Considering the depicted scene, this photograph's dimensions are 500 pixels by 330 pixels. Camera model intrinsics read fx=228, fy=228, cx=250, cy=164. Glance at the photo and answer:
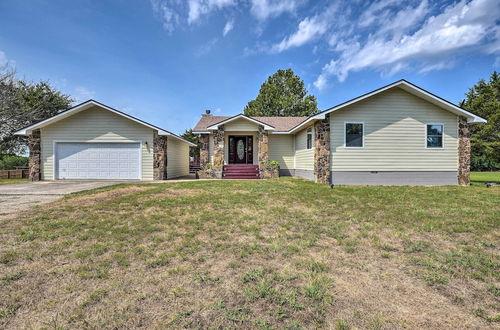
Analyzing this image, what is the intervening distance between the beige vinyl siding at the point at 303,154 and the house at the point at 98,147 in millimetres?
8339

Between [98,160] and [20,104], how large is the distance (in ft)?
57.7

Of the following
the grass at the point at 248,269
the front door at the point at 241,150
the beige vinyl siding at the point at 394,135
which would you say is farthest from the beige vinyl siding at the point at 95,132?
the beige vinyl siding at the point at 394,135

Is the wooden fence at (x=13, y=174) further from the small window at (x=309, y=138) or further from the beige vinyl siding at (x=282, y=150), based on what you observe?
the small window at (x=309, y=138)

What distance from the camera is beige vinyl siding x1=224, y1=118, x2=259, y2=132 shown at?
48.8 ft

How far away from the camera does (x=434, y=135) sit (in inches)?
456

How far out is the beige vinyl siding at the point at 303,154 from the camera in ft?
42.4

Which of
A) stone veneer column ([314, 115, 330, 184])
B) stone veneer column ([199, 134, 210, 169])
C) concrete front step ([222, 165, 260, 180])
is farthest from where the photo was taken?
stone veneer column ([199, 134, 210, 169])

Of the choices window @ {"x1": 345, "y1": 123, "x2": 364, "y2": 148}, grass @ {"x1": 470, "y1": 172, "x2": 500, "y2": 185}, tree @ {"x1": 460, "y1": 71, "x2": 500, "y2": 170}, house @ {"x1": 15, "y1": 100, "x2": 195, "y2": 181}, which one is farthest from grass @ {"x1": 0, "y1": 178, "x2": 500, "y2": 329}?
tree @ {"x1": 460, "y1": 71, "x2": 500, "y2": 170}

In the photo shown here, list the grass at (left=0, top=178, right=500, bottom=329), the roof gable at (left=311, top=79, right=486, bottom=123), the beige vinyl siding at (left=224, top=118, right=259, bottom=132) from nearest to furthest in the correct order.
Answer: the grass at (left=0, top=178, right=500, bottom=329), the roof gable at (left=311, top=79, right=486, bottom=123), the beige vinyl siding at (left=224, top=118, right=259, bottom=132)

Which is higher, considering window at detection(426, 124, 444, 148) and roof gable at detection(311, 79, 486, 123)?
roof gable at detection(311, 79, 486, 123)

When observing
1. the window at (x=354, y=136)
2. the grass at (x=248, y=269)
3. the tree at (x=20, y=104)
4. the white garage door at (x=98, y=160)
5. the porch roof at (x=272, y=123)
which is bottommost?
the grass at (x=248, y=269)

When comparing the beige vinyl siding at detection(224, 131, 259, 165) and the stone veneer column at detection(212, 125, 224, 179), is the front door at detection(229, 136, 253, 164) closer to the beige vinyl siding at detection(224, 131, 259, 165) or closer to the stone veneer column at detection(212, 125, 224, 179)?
the beige vinyl siding at detection(224, 131, 259, 165)

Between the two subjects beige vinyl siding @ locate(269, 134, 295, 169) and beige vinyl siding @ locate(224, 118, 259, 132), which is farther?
beige vinyl siding @ locate(269, 134, 295, 169)

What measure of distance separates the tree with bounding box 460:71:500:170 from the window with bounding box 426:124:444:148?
10669mm
